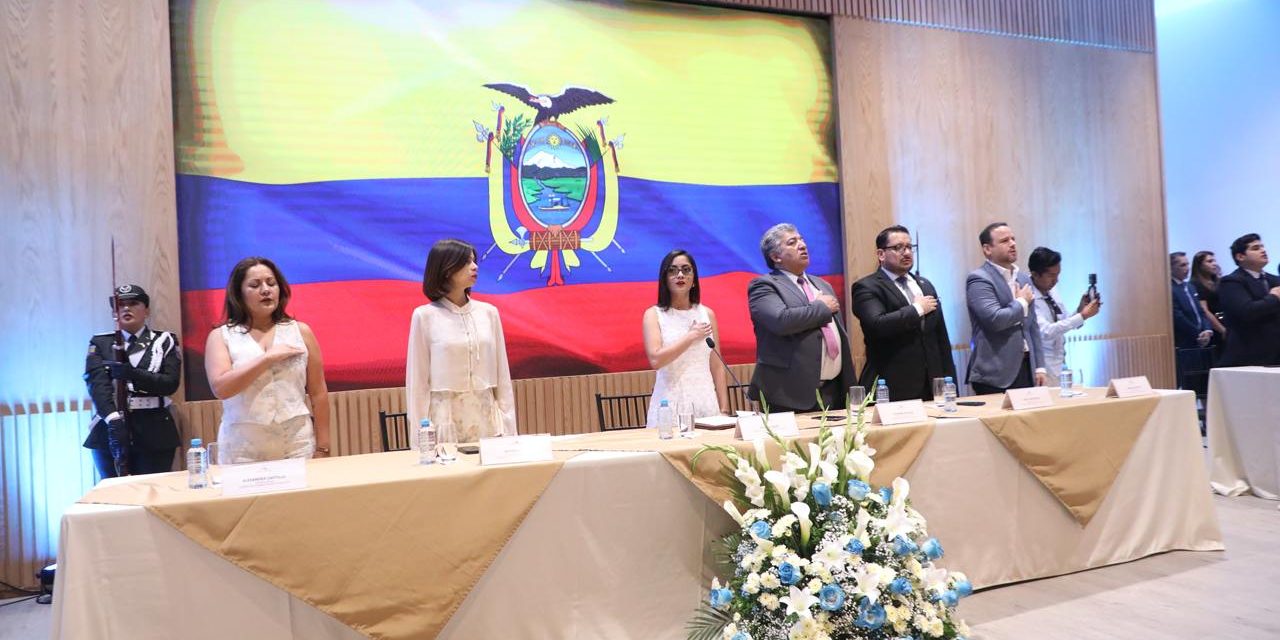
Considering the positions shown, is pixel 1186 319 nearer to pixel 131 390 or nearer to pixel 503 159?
pixel 503 159

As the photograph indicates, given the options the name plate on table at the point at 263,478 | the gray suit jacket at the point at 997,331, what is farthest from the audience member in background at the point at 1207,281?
the name plate on table at the point at 263,478

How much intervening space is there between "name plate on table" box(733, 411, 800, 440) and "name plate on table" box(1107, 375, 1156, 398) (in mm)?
1505

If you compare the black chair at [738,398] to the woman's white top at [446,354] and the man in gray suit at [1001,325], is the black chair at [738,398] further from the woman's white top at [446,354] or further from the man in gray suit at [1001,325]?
the woman's white top at [446,354]

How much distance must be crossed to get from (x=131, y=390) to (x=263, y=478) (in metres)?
2.22

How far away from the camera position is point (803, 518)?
2.14 meters

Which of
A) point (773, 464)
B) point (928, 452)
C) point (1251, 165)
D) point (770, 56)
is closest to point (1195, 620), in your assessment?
point (928, 452)

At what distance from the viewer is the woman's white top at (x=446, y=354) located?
3090 mm

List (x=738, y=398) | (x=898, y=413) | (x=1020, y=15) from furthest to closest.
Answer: (x=1020, y=15) → (x=738, y=398) → (x=898, y=413)

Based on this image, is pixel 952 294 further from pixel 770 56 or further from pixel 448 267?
pixel 448 267

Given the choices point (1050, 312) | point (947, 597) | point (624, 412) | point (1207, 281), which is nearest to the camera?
point (947, 597)

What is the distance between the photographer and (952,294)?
6.09m

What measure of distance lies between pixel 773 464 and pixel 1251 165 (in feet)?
25.1

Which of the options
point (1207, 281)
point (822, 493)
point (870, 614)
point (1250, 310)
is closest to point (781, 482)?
point (822, 493)

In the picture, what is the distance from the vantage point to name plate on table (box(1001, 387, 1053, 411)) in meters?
3.31
